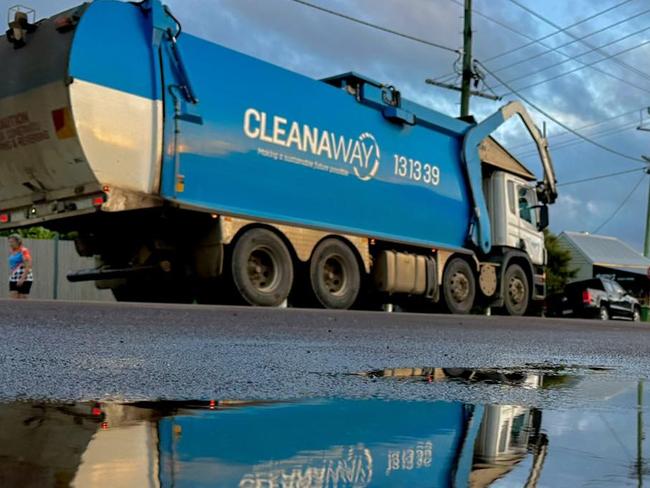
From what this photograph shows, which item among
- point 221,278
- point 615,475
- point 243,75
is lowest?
point 615,475

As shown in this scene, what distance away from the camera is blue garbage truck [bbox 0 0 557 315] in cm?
889

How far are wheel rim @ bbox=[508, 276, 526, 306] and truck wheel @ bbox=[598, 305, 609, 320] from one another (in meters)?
10.1

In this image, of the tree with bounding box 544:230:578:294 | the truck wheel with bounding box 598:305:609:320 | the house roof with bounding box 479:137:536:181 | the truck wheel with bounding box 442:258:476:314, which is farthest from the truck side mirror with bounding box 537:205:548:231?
the tree with bounding box 544:230:578:294

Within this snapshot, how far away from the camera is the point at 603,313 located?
25.4m

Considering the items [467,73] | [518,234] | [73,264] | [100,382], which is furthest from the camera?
[467,73]

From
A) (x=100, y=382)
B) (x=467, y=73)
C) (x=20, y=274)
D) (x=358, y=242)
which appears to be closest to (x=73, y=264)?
(x=20, y=274)

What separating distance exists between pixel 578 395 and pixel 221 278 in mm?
7050

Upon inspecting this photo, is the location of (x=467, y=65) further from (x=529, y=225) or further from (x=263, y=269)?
(x=263, y=269)

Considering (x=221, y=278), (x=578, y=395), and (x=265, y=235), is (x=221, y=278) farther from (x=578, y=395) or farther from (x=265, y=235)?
(x=578, y=395)

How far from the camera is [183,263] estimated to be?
10133 millimetres

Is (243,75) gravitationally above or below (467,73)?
below

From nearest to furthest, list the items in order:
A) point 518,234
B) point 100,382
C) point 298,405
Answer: point 298,405 < point 100,382 < point 518,234

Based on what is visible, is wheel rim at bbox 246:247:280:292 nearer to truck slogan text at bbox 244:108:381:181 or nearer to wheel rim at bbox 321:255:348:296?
wheel rim at bbox 321:255:348:296

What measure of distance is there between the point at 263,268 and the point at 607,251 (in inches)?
1688
